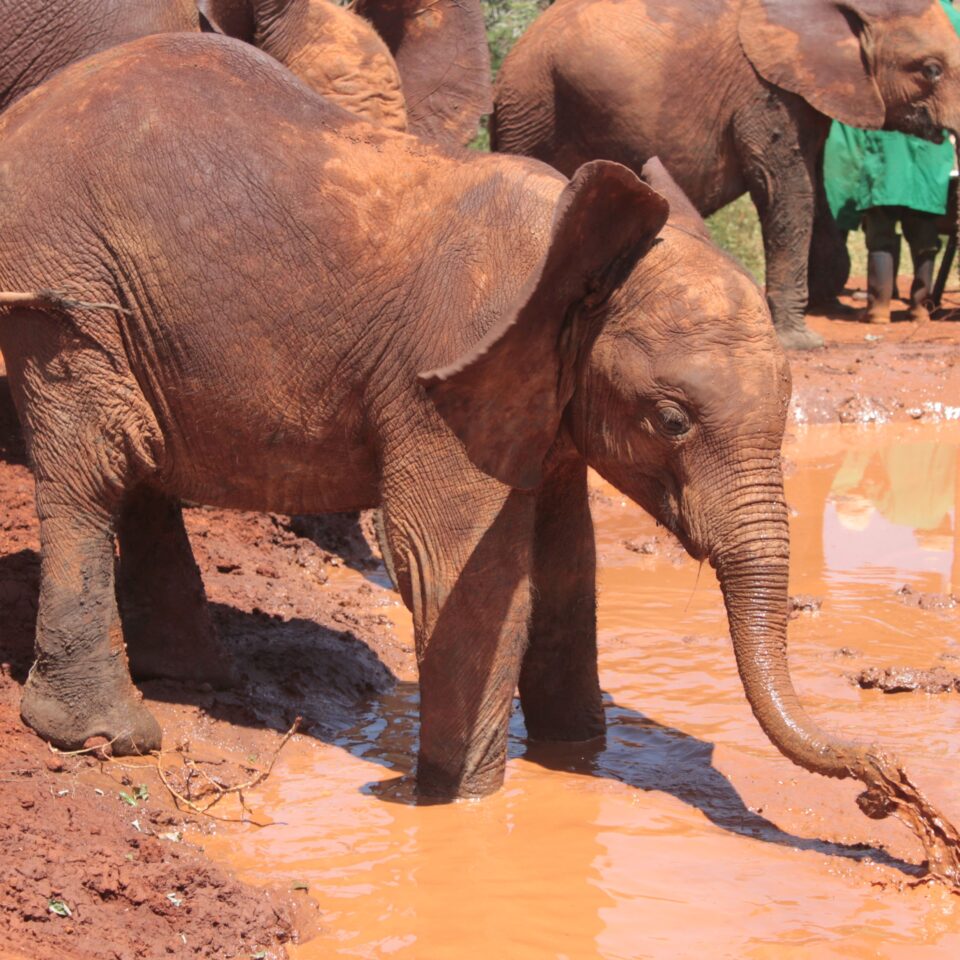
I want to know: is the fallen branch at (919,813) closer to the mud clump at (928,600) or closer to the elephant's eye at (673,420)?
the elephant's eye at (673,420)

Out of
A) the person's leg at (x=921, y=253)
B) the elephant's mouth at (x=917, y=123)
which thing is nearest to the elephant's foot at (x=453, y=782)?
the elephant's mouth at (x=917, y=123)

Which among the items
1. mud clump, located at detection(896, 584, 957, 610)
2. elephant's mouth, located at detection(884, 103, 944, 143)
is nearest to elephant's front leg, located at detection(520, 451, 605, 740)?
mud clump, located at detection(896, 584, 957, 610)

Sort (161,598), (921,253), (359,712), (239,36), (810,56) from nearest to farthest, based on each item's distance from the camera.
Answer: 1. (161,598)
2. (359,712)
3. (239,36)
4. (810,56)
5. (921,253)

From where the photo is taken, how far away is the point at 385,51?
289 inches

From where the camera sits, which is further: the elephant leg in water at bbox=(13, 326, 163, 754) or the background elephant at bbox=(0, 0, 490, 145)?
the background elephant at bbox=(0, 0, 490, 145)

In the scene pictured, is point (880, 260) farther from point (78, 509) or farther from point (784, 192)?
point (78, 509)

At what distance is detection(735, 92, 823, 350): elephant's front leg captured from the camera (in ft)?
39.5

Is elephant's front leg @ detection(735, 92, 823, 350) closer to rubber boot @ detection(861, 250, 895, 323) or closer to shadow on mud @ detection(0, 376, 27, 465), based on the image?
rubber boot @ detection(861, 250, 895, 323)

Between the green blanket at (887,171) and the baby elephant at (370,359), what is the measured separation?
33.3 feet

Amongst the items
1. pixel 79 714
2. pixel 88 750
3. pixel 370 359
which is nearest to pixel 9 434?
pixel 79 714

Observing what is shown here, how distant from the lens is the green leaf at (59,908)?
3932 mm

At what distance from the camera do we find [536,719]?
5.77 meters

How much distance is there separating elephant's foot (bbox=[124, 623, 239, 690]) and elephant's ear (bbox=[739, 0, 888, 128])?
24.7 feet

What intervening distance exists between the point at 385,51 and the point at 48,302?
2.85 metres
